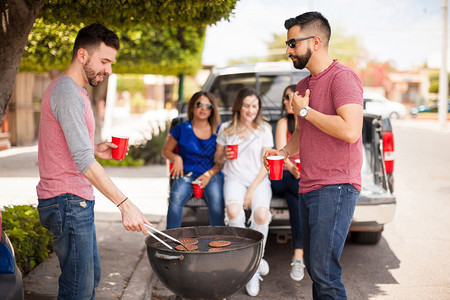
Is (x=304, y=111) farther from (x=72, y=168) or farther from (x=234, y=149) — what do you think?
(x=234, y=149)

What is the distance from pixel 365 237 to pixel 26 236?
374 cm

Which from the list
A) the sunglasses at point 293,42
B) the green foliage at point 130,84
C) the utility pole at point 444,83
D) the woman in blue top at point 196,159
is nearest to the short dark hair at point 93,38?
the sunglasses at point 293,42

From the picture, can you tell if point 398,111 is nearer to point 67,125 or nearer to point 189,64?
point 189,64

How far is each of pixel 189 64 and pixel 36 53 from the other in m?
3.67

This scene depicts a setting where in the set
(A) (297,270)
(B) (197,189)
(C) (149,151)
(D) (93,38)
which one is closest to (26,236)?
(B) (197,189)

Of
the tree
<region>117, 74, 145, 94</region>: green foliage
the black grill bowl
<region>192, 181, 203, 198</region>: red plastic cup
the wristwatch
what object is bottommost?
the black grill bowl

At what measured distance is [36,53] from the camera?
1056 centimetres

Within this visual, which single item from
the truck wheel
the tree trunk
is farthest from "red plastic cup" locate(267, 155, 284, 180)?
the truck wheel

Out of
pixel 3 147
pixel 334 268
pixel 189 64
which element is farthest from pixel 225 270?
pixel 3 147

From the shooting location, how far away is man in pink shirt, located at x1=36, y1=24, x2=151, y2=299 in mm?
2941

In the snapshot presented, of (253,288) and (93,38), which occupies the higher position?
(93,38)

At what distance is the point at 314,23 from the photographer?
126 inches

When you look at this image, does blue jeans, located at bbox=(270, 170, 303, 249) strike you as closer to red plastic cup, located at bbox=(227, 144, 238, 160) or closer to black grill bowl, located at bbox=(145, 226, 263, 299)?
red plastic cup, located at bbox=(227, 144, 238, 160)

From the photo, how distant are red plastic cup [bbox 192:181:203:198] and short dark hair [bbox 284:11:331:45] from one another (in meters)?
2.21
